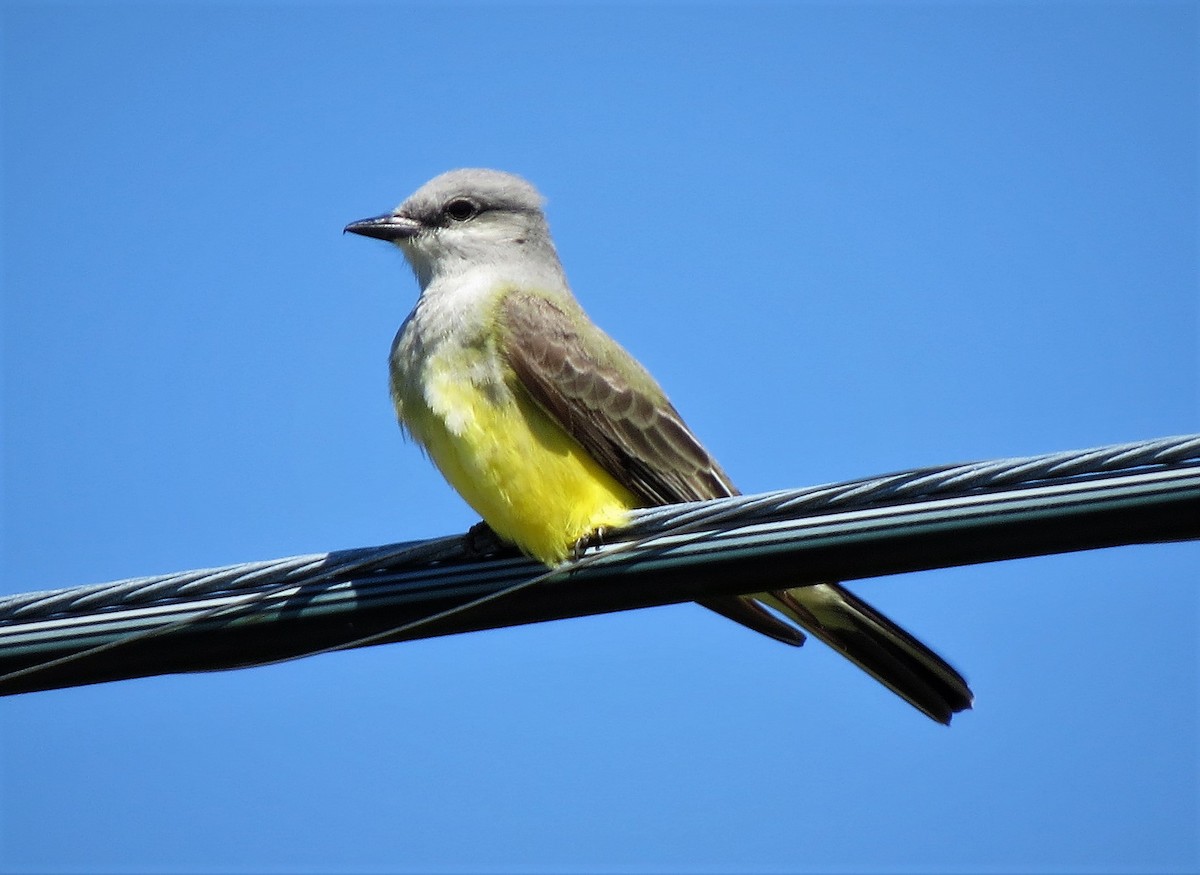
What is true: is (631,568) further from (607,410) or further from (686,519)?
(607,410)

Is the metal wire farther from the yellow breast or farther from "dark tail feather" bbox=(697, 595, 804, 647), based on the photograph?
"dark tail feather" bbox=(697, 595, 804, 647)

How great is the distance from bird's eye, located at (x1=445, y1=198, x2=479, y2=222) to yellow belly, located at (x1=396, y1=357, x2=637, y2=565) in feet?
4.97

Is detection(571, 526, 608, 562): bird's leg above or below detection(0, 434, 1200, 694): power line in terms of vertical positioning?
above

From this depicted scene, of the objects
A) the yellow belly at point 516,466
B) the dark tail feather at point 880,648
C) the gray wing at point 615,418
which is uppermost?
the gray wing at point 615,418

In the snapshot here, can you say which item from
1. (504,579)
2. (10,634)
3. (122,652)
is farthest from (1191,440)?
(10,634)

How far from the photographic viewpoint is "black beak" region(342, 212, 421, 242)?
20.9 ft

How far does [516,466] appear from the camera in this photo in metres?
4.83

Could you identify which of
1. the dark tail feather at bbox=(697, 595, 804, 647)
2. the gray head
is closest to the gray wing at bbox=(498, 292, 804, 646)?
the dark tail feather at bbox=(697, 595, 804, 647)

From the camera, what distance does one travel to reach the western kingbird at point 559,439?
186 inches

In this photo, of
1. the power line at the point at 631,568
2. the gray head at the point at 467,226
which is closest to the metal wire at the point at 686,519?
the power line at the point at 631,568

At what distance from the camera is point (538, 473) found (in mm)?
4828

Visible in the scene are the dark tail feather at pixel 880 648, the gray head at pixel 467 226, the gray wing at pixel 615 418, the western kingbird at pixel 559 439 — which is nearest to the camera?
the dark tail feather at pixel 880 648

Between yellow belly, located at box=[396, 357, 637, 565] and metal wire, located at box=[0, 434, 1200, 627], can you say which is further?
yellow belly, located at box=[396, 357, 637, 565]

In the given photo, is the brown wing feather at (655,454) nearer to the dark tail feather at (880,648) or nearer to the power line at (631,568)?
the dark tail feather at (880,648)
